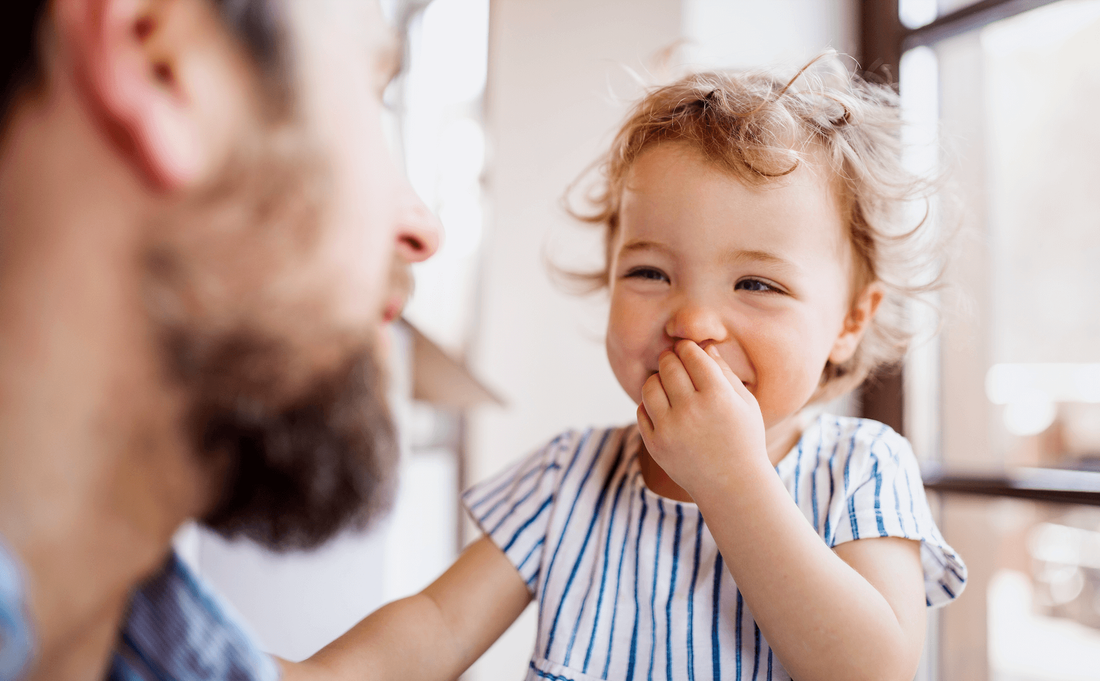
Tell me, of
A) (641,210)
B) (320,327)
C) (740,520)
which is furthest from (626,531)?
(320,327)

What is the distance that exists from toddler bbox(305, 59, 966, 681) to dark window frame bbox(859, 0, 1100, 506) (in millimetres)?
686

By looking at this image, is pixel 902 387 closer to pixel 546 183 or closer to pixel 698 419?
pixel 546 183

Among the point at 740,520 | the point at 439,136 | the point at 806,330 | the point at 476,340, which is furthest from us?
the point at 476,340

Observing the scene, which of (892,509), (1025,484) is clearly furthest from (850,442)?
(1025,484)

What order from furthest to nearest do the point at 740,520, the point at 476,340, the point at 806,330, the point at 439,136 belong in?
1. the point at 476,340
2. the point at 439,136
3. the point at 806,330
4. the point at 740,520

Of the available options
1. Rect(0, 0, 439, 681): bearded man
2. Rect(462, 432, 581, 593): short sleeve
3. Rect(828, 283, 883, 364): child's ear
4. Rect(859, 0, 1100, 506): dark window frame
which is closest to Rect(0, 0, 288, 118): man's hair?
Rect(0, 0, 439, 681): bearded man

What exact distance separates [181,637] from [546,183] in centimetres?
133

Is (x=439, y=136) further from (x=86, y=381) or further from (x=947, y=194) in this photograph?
(x=86, y=381)

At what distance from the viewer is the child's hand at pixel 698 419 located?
0.57 meters

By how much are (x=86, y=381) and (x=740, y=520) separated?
44 cm

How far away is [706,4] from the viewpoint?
5.05 feet

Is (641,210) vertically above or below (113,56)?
above

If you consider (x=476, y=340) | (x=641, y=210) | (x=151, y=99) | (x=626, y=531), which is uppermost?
(x=476, y=340)

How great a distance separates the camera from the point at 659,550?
2.23ft
